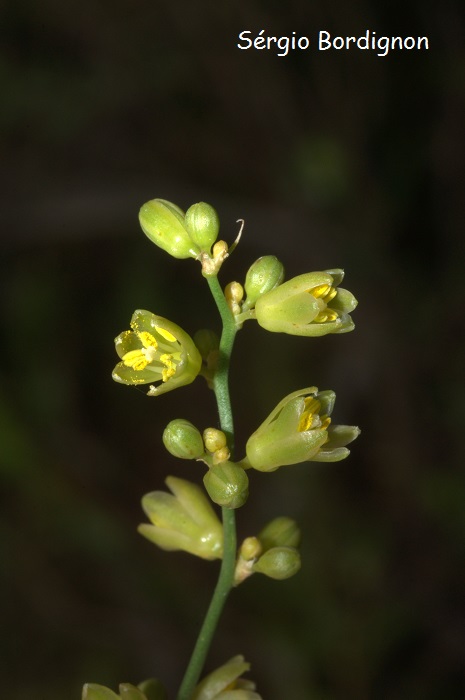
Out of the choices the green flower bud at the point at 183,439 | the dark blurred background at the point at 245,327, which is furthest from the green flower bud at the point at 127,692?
the dark blurred background at the point at 245,327

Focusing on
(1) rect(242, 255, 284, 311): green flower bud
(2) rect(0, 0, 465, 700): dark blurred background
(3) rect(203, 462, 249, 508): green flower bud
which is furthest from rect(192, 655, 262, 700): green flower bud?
(2) rect(0, 0, 465, 700): dark blurred background

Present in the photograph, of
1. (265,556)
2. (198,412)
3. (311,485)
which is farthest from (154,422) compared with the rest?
(265,556)

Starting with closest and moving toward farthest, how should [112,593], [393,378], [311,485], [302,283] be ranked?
[302,283], [112,593], [311,485], [393,378]

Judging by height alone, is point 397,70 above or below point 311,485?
above

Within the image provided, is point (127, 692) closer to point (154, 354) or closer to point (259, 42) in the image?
point (154, 354)

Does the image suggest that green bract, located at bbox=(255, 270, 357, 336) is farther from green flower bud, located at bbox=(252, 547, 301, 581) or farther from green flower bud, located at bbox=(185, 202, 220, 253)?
green flower bud, located at bbox=(252, 547, 301, 581)

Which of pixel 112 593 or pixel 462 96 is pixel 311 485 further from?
pixel 462 96

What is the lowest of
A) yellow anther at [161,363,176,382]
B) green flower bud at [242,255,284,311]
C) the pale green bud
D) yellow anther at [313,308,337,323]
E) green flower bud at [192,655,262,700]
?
green flower bud at [192,655,262,700]
